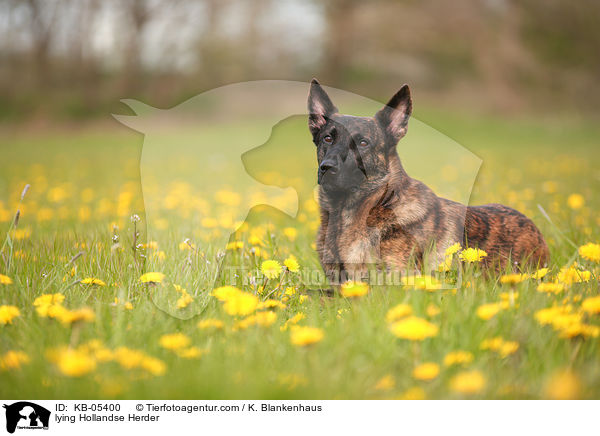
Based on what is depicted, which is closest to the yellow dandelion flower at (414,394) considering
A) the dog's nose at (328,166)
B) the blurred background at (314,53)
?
the dog's nose at (328,166)

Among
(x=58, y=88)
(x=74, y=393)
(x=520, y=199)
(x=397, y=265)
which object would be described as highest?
(x=58, y=88)

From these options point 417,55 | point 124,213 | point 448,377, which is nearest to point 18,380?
point 448,377

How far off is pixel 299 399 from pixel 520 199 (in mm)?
4234

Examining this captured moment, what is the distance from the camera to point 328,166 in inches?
104

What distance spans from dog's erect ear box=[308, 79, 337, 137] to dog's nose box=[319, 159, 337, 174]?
0.30m

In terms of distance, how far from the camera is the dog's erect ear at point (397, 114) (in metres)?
2.64

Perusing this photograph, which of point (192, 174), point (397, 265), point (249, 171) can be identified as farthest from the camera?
point (192, 174)

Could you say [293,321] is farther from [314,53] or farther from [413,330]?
[314,53]

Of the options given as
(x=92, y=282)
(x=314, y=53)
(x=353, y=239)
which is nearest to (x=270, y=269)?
(x=353, y=239)

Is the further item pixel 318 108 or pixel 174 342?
pixel 318 108

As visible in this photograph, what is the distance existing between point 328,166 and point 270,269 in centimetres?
69

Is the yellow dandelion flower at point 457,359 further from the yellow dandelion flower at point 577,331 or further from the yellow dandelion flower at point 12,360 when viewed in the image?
the yellow dandelion flower at point 12,360

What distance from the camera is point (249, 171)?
3400 mm
